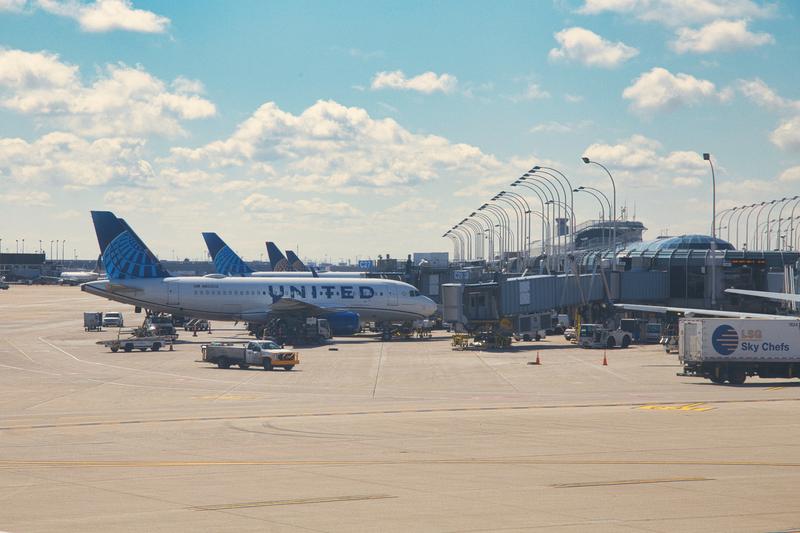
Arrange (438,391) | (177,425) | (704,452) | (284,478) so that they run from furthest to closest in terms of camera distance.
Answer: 1. (438,391)
2. (177,425)
3. (704,452)
4. (284,478)

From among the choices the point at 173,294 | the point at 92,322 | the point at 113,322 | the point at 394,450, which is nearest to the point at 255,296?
the point at 173,294

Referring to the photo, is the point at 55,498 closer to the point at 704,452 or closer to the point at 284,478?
the point at 284,478

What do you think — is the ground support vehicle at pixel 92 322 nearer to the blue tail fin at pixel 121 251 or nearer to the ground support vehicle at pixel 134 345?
the blue tail fin at pixel 121 251

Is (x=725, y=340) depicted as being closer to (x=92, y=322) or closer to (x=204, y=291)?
(x=204, y=291)

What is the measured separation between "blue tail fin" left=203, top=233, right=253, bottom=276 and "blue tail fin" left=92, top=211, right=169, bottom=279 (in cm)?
3064

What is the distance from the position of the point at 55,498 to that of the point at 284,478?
514 centimetres

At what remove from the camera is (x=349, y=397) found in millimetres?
43938

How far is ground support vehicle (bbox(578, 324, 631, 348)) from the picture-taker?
2975 inches

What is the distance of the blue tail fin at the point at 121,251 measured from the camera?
80.4 m

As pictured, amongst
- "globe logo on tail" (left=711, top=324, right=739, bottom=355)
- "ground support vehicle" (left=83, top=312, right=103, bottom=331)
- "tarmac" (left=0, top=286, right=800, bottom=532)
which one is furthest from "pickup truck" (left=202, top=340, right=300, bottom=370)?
"ground support vehicle" (left=83, top=312, right=103, bottom=331)

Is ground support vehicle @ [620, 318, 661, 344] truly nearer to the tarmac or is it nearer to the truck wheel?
the tarmac

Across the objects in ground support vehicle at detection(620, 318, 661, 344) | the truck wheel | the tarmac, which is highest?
ground support vehicle at detection(620, 318, 661, 344)

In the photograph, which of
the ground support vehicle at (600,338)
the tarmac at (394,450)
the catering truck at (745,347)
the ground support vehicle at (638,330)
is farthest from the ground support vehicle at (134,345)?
the catering truck at (745,347)

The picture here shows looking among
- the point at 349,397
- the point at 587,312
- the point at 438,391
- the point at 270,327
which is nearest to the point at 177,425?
the point at 349,397
